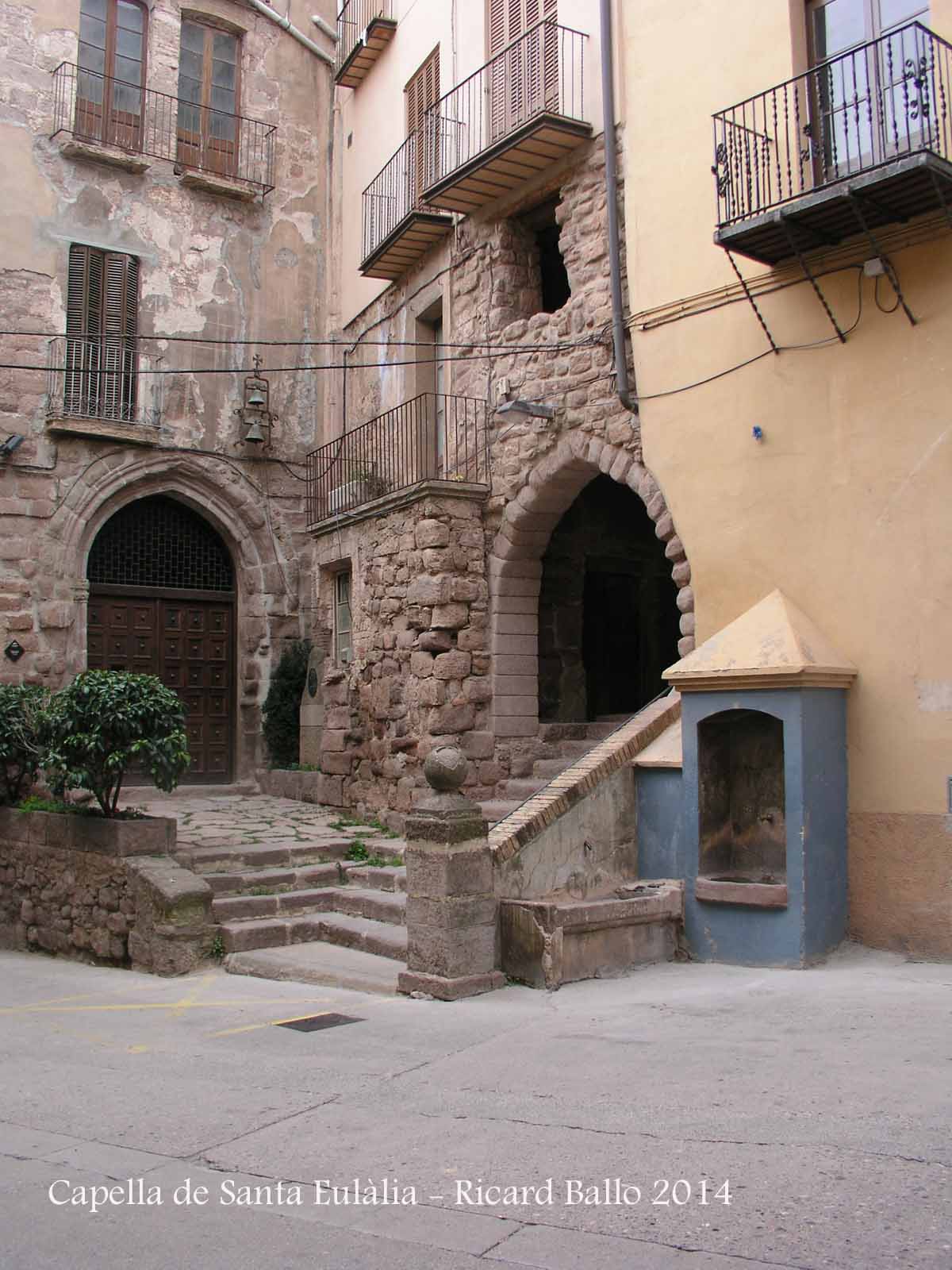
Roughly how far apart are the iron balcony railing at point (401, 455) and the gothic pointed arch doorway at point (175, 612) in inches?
64.8

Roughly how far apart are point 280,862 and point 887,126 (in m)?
7.56

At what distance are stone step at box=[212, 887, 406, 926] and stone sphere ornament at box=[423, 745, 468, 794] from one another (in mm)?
2021

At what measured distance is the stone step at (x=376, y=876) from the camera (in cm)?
951

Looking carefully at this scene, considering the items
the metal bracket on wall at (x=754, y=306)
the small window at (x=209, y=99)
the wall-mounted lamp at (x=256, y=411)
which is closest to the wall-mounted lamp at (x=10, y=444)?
the wall-mounted lamp at (x=256, y=411)

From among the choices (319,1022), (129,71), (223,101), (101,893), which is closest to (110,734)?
(101,893)

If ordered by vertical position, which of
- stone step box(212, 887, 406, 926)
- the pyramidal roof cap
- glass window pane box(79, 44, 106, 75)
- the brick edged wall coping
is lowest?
stone step box(212, 887, 406, 926)

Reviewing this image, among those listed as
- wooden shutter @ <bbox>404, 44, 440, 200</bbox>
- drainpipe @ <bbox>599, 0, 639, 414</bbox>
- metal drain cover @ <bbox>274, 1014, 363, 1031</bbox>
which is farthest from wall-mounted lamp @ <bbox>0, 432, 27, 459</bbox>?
metal drain cover @ <bbox>274, 1014, 363, 1031</bbox>

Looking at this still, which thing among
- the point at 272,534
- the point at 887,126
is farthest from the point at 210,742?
the point at 887,126

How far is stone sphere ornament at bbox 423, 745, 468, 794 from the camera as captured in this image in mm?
7086

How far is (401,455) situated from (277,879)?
565 centimetres

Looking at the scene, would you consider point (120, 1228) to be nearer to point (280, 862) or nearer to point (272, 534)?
point (280, 862)

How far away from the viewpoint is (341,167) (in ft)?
53.0

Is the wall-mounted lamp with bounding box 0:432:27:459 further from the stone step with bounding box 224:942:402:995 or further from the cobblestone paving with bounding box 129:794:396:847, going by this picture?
the stone step with bounding box 224:942:402:995

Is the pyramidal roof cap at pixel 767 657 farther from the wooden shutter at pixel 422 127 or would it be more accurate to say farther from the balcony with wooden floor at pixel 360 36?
the balcony with wooden floor at pixel 360 36
